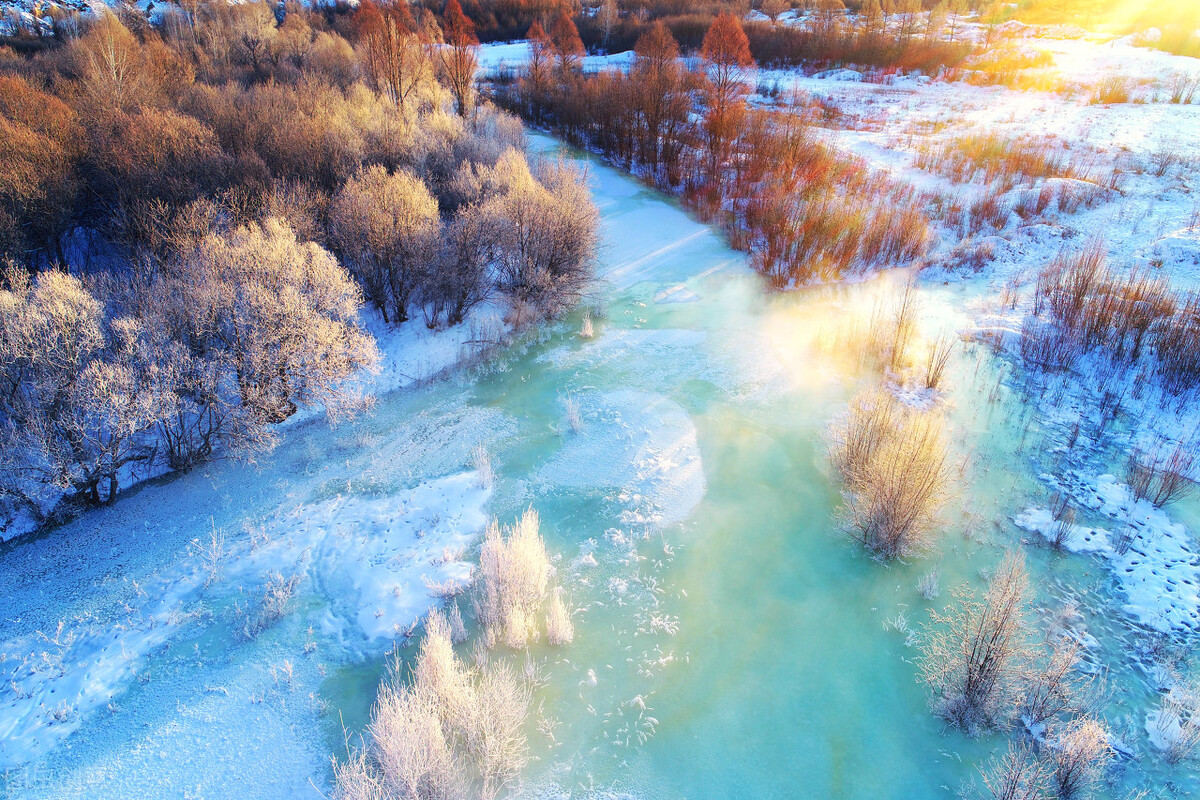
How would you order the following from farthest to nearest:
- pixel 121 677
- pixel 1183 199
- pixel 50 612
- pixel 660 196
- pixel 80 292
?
pixel 660 196 < pixel 1183 199 < pixel 80 292 < pixel 50 612 < pixel 121 677

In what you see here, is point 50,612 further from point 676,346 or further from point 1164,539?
point 1164,539

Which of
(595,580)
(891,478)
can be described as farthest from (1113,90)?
(595,580)

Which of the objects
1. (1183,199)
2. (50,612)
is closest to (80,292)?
(50,612)

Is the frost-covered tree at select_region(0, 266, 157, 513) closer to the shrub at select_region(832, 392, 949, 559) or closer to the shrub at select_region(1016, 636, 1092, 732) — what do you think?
the shrub at select_region(832, 392, 949, 559)

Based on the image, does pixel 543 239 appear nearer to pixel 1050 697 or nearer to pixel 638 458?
pixel 638 458

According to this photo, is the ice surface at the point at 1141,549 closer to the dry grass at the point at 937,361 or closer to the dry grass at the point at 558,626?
the dry grass at the point at 937,361

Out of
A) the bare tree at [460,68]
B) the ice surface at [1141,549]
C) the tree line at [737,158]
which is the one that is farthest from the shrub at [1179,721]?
the bare tree at [460,68]
